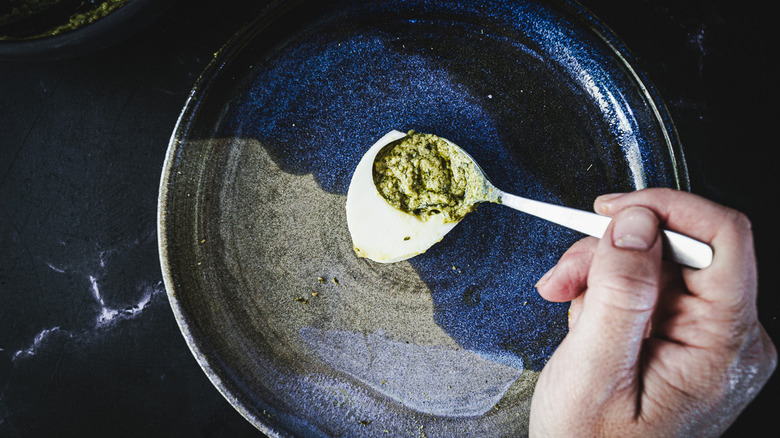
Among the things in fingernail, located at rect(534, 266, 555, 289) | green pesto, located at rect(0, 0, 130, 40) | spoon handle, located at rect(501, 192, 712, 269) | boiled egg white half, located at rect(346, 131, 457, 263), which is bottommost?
fingernail, located at rect(534, 266, 555, 289)

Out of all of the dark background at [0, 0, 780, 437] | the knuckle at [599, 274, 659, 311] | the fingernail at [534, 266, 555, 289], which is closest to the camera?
the knuckle at [599, 274, 659, 311]

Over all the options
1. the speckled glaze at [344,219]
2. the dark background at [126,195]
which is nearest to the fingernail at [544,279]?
the speckled glaze at [344,219]

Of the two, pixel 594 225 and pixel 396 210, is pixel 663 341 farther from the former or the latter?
pixel 396 210

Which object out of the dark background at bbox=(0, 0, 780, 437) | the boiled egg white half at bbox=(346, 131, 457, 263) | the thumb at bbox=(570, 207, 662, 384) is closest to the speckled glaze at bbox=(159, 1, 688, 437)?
the boiled egg white half at bbox=(346, 131, 457, 263)

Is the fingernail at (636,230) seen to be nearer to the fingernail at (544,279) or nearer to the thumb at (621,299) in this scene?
the thumb at (621,299)

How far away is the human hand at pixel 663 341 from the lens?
0.71m

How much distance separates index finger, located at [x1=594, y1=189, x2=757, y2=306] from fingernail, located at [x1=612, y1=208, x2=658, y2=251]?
2.6 inches

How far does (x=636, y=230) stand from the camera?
74cm

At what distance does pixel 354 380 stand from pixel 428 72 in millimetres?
757

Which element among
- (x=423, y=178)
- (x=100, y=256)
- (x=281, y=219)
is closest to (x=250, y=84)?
Answer: (x=281, y=219)

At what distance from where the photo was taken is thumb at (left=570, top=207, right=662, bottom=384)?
2.28ft

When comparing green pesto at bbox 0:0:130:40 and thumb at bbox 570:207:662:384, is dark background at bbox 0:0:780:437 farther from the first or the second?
thumb at bbox 570:207:662:384

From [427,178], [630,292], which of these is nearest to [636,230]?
[630,292]

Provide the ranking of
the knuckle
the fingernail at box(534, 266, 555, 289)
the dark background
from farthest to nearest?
the dark background, the fingernail at box(534, 266, 555, 289), the knuckle
